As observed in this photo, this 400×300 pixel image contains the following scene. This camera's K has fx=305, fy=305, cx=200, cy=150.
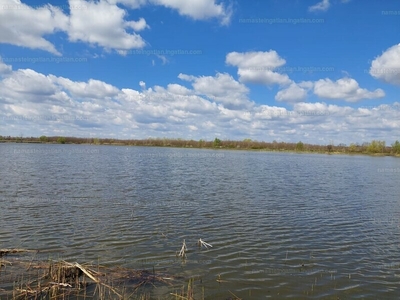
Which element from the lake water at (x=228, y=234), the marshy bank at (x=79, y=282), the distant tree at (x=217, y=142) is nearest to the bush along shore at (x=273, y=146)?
the distant tree at (x=217, y=142)

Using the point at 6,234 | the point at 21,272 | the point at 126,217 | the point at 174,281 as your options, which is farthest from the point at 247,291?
the point at 6,234

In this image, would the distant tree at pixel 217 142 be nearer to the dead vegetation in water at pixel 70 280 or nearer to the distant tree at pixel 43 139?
the distant tree at pixel 43 139

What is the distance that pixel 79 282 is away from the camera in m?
8.34

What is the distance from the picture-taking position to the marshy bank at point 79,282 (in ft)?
25.5

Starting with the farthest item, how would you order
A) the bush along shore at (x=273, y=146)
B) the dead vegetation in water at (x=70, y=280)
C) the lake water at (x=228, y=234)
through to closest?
the bush along shore at (x=273, y=146), the lake water at (x=228, y=234), the dead vegetation in water at (x=70, y=280)

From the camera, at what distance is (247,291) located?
28.5 ft

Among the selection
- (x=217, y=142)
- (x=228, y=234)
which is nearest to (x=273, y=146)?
(x=217, y=142)

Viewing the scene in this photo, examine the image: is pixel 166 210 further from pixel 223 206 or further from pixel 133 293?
pixel 133 293

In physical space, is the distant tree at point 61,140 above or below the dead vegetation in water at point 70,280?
above

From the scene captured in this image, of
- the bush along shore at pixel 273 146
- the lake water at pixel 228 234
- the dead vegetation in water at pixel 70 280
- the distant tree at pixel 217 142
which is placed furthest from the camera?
the distant tree at pixel 217 142

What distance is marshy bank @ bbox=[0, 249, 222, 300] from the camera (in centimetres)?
778

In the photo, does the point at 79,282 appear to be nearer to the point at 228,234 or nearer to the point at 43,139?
the point at 228,234

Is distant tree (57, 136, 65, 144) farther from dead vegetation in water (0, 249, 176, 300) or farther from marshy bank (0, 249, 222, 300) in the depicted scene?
dead vegetation in water (0, 249, 176, 300)

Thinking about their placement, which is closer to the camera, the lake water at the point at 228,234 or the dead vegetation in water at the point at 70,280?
the dead vegetation in water at the point at 70,280
